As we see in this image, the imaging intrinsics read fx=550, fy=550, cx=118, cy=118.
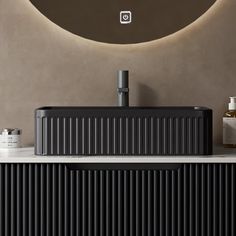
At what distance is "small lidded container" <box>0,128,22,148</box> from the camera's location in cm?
178

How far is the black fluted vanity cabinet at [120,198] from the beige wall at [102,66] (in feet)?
1.35

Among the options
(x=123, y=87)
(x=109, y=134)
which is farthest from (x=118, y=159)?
(x=123, y=87)

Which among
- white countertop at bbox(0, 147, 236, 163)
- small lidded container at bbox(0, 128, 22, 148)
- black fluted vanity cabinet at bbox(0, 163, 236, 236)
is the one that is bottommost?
black fluted vanity cabinet at bbox(0, 163, 236, 236)

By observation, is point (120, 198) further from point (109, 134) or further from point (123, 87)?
point (123, 87)

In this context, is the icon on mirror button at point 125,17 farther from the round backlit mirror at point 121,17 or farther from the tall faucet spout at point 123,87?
the tall faucet spout at point 123,87

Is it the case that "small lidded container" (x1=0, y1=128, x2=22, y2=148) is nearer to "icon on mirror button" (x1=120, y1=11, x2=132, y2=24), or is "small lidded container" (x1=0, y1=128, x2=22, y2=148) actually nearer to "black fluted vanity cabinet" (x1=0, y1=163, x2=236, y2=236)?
"black fluted vanity cabinet" (x1=0, y1=163, x2=236, y2=236)

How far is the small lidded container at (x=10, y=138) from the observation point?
1.78m

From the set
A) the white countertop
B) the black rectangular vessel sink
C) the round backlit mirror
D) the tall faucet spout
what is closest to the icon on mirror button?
the round backlit mirror

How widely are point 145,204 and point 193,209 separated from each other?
13 centimetres

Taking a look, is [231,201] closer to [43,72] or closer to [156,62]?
[156,62]

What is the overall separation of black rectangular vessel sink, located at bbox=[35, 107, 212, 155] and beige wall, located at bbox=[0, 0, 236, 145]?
1.17ft

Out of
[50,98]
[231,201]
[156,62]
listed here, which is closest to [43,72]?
[50,98]

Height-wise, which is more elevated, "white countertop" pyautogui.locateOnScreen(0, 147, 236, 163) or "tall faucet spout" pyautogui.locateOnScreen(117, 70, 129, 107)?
"tall faucet spout" pyautogui.locateOnScreen(117, 70, 129, 107)

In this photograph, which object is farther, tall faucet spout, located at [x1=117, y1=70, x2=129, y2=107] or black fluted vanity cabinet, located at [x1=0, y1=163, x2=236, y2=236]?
tall faucet spout, located at [x1=117, y1=70, x2=129, y2=107]
